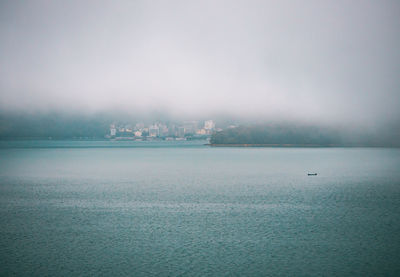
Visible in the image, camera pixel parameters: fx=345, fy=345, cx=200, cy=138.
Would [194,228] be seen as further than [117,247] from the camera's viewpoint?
Yes

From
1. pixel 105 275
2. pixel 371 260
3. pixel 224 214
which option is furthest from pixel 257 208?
pixel 105 275

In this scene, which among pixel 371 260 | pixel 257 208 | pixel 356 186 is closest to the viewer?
pixel 371 260

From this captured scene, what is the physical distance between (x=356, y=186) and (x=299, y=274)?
30.9 meters

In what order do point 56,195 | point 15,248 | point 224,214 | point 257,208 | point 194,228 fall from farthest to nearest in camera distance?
point 56,195, point 257,208, point 224,214, point 194,228, point 15,248

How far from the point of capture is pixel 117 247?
1706 cm

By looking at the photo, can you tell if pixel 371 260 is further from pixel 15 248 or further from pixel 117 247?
pixel 15 248

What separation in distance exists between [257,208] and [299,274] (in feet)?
43.8

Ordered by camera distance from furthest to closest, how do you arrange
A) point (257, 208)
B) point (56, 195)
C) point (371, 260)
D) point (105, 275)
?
point (56, 195) < point (257, 208) < point (371, 260) < point (105, 275)

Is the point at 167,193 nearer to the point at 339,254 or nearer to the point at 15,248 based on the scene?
the point at 15,248

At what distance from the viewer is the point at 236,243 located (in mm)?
17688

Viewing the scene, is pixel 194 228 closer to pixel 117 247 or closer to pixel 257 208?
pixel 117 247

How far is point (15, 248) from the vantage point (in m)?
16.7

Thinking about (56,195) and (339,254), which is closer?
(339,254)

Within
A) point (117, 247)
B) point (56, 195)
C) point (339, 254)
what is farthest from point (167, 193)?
point (339, 254)
